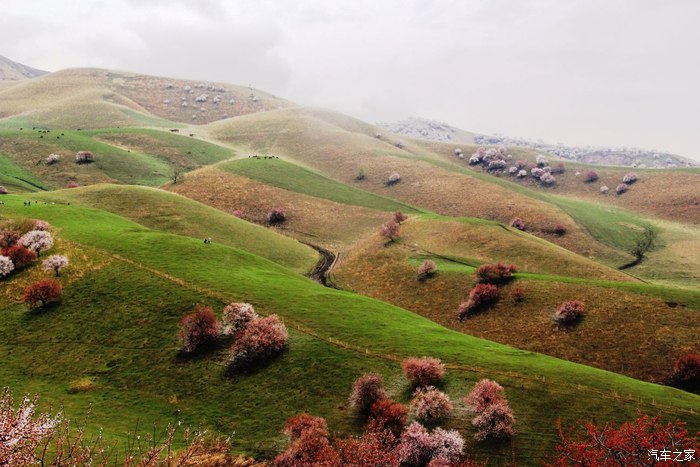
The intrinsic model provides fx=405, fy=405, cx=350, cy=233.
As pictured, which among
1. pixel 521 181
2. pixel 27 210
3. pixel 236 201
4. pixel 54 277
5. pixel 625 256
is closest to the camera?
pixel 54 277

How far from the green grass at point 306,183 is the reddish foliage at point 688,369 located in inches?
3236

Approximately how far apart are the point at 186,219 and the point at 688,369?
244 ft

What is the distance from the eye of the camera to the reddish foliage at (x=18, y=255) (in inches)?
1617

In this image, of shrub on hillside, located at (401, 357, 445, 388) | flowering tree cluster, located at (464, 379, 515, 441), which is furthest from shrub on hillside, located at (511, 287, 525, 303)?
flowering tree cluster, located at (464, 379, 515, 441)

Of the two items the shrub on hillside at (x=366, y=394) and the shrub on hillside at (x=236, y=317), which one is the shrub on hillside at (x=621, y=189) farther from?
the shrub on hillside at (x=366, y=394)

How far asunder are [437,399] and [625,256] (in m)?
93.5

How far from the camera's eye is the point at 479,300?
178ft

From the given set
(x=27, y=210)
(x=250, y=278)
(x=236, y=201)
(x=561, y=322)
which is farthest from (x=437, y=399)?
(x=236, y=201)

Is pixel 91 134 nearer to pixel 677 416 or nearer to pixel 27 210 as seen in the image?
pixel 27 210

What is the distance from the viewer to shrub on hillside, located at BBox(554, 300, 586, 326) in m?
46.7

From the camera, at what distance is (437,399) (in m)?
24.2

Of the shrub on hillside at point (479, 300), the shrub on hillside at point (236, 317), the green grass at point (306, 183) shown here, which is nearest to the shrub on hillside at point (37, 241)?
the shrub on hillside at point (236, 317)

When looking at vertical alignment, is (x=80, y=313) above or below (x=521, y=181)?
below

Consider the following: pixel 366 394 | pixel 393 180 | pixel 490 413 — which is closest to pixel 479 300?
pixel 490 413
